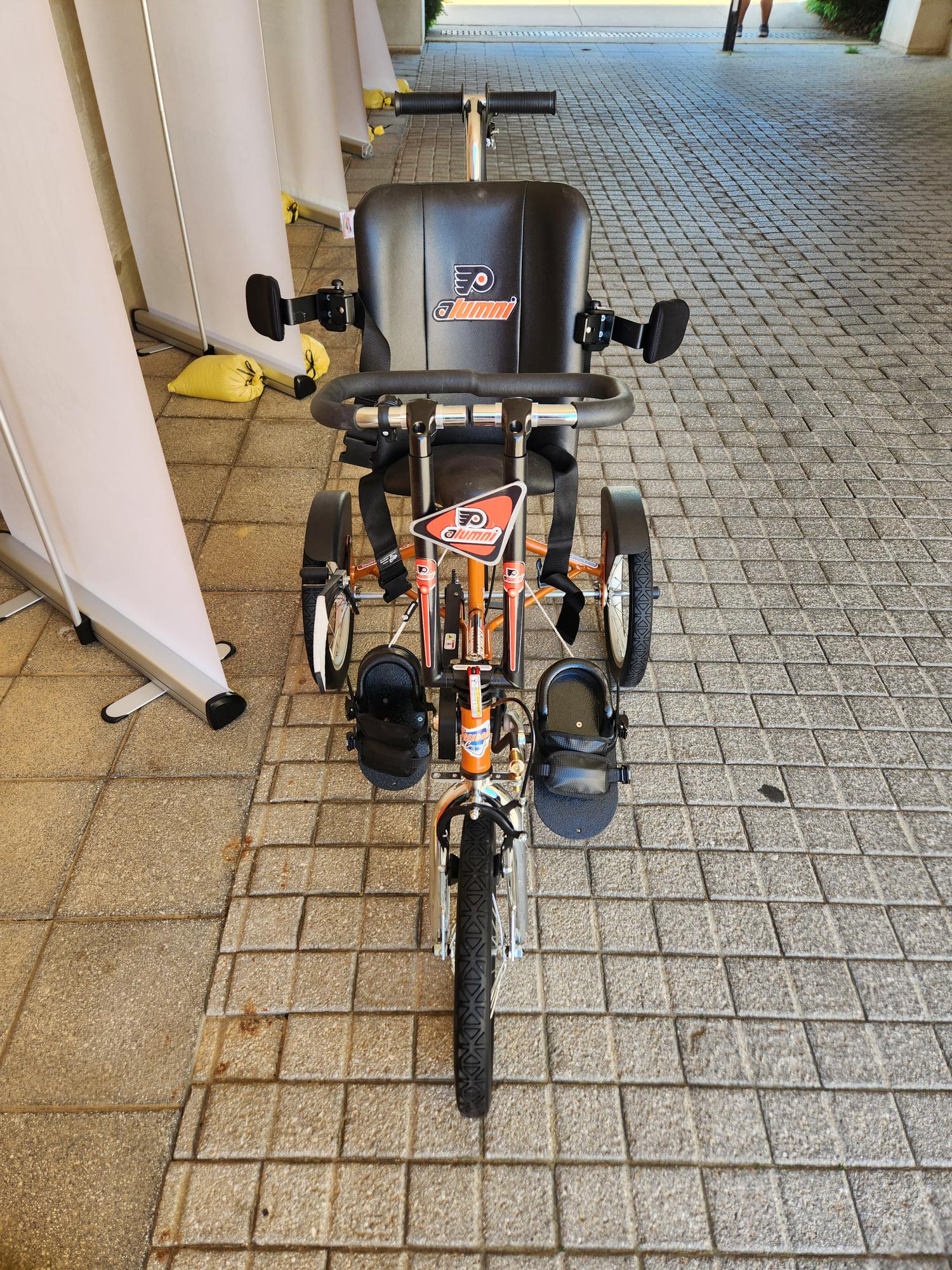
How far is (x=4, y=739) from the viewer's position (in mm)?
2322

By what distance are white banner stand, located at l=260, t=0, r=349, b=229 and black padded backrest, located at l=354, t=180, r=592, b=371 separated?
2.55 meters

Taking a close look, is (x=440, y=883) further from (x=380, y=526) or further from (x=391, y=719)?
(x=380, y=526)

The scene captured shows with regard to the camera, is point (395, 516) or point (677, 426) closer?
point (395, 516)

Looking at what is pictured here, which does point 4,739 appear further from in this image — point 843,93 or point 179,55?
point 843,93

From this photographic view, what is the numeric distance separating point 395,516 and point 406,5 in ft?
30.1

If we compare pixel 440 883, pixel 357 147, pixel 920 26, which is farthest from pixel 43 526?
pixel 920 26

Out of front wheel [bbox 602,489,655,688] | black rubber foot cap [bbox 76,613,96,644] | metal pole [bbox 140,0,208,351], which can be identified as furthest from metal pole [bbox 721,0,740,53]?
black rubber foot cap [bbox 76,613,96,644]

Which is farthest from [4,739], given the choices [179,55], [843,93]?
[843,93]

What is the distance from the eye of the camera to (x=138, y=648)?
2.50 metres

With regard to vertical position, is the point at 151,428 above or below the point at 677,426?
above

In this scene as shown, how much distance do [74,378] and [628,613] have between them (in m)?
1.44

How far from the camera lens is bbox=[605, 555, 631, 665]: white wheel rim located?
2330mm

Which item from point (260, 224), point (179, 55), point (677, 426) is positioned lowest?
point (677, 426)

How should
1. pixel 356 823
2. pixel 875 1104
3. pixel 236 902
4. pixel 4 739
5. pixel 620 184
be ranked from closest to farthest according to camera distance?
pixel 875 1104, pixel 236 902, pixel 356 823, pixel 4 739, pixel 620 184
